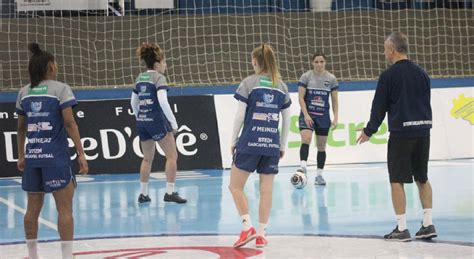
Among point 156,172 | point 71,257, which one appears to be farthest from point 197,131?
point 71,257

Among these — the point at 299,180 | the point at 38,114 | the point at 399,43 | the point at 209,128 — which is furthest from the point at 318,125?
the point at 38,114

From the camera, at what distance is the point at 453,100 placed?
707 inches

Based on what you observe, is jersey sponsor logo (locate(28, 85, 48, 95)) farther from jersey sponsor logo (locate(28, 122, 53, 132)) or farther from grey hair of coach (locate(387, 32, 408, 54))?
grey hair of coach (locate(387, 32, 408, 54))

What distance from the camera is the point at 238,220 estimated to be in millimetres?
10109

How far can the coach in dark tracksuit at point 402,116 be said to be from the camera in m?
8.57

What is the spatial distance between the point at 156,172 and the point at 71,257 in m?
8.97

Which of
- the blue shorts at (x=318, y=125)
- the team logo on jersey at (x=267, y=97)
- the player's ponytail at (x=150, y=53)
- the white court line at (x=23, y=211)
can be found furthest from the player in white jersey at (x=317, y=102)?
the team logo on jersey at (x=267, y=97)

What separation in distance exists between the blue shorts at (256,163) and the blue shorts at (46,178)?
1862 mm

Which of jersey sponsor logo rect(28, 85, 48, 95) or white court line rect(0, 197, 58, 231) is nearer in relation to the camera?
jersey sponsor logo rect(28, 85, 48, 95)

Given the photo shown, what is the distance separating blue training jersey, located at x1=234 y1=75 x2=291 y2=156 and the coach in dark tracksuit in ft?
2.91

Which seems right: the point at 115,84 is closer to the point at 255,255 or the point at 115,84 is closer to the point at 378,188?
the point at 378,188

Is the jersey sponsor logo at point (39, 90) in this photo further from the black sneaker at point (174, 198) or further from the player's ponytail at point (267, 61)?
the black sneaker at point (174, 198)

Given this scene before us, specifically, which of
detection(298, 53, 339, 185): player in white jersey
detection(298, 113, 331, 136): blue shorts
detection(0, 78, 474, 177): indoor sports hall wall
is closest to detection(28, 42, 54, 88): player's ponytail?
detection(298, 53, 339, 185): player in white jersey

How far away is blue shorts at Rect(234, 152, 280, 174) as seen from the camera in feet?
27.6
